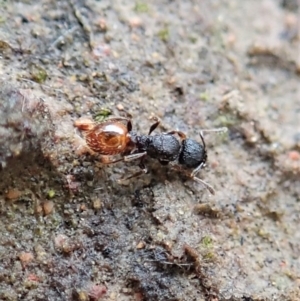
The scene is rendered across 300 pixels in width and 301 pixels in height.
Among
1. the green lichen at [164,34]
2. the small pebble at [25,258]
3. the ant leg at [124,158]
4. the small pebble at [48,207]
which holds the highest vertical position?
the green lichen at [164,34]

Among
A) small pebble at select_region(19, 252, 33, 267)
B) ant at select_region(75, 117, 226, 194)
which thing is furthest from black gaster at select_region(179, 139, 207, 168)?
small pebble at select_region(19, 252, 33, 267)

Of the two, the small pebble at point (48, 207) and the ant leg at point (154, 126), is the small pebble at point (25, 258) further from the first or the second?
the ant leg at point (154, 126)

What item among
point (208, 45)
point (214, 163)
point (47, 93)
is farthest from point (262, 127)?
point (47, 93)

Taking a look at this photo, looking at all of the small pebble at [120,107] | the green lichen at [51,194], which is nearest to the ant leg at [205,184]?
the small pebble at [120,107]

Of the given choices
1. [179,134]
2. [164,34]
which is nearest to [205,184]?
[179,134]

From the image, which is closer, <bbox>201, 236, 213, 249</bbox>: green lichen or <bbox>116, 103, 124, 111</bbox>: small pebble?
<bbox>201, 236, 213, 249</bbox>: green lichen

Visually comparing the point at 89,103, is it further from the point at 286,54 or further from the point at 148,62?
the point at 286,54

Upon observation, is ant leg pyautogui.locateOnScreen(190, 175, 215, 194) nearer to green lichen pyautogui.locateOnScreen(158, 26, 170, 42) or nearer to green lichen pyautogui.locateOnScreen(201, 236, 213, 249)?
green lichen pyautogui.locateOnScreen(201, 236, 213, 249)
